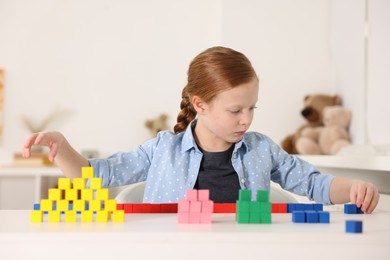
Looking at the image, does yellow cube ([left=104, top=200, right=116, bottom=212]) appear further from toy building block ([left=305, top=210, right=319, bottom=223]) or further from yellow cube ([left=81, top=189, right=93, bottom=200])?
toy building block ([left=305, top=210, right=319, bottom=223])

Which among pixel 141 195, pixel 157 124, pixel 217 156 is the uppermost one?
pixel 157 124

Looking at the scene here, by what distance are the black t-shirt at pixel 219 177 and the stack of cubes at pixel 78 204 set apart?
61 centimetres

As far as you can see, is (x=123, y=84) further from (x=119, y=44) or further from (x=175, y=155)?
(x=175, y=155)

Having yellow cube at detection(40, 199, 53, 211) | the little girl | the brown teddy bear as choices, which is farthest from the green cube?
the brown teddy bear

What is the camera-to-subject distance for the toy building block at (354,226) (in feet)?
2.87

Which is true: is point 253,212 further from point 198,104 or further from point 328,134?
point 328,134

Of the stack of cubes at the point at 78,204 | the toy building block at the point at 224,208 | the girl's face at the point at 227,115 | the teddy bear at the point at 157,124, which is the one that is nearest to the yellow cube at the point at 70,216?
the stack of cubes at the point at 78,204

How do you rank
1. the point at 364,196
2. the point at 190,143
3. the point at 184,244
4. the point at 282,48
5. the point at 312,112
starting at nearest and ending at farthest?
the point at 184,244, the point at 364,196, the point at 190,143, the point at 312,112, the point at 282,48

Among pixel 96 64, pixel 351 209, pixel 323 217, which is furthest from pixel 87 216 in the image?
pixel 96 64

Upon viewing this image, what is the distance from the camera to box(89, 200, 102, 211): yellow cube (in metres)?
0.98

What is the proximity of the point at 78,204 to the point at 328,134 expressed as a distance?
2.70 m

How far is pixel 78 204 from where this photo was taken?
985mm

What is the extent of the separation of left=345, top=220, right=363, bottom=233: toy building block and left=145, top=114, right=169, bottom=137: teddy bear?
3.25m

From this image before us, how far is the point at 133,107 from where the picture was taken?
4188 millimetres
